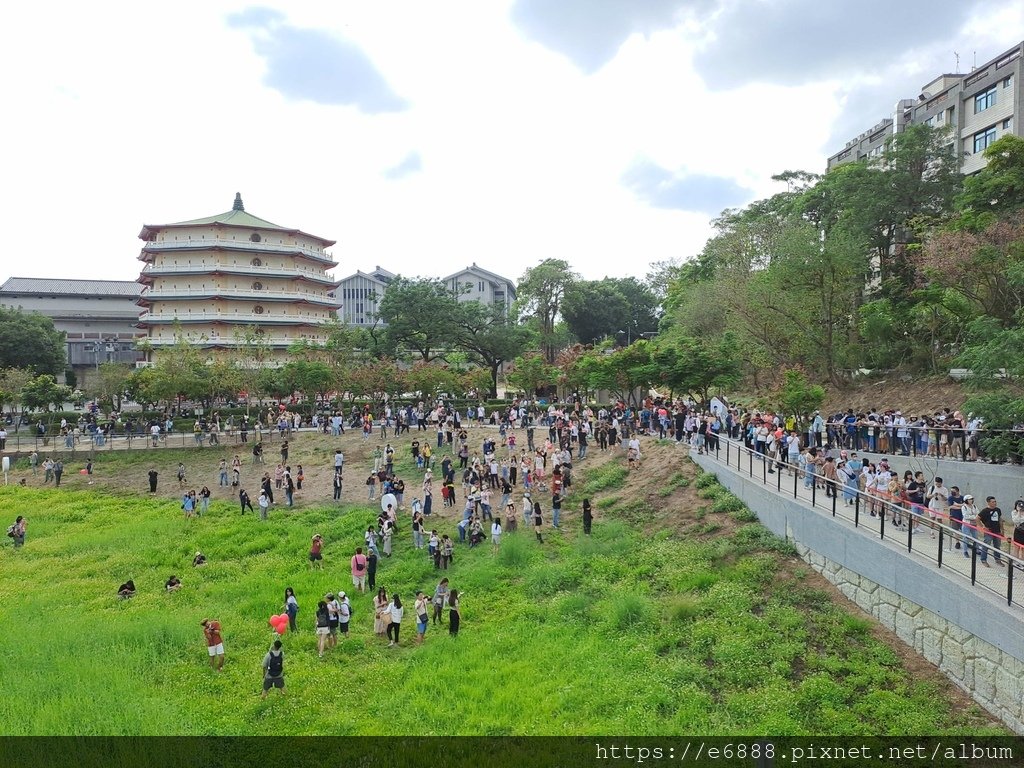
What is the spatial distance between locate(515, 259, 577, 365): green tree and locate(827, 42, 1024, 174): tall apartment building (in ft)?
87.3

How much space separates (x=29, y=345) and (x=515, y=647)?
2221 inches

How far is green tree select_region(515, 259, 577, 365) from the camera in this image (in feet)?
194

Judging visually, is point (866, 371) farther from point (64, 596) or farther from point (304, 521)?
point (64, 596)

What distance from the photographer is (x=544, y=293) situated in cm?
5991

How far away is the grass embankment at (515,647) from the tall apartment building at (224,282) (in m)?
33.0

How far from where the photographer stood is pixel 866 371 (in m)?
35.8

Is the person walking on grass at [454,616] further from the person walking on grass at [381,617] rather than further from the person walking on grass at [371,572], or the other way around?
the person walking on grass at [371,572]

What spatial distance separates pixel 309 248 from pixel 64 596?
4217 cm

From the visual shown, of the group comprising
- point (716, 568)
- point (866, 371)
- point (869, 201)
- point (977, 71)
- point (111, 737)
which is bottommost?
point (111, 737)

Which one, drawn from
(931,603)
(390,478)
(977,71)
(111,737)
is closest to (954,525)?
(931,603)

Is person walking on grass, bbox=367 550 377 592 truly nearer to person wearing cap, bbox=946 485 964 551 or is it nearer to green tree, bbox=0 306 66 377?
person wearing cap, bbox=946 485 964 551

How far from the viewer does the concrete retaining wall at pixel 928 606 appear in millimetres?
9688

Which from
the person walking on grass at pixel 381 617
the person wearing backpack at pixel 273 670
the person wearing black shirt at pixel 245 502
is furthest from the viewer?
the person wearing black shirt at pixel 245 502

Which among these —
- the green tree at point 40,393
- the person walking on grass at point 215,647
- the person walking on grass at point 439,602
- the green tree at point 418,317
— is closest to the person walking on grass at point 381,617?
the person walking on grass at point 439,602
